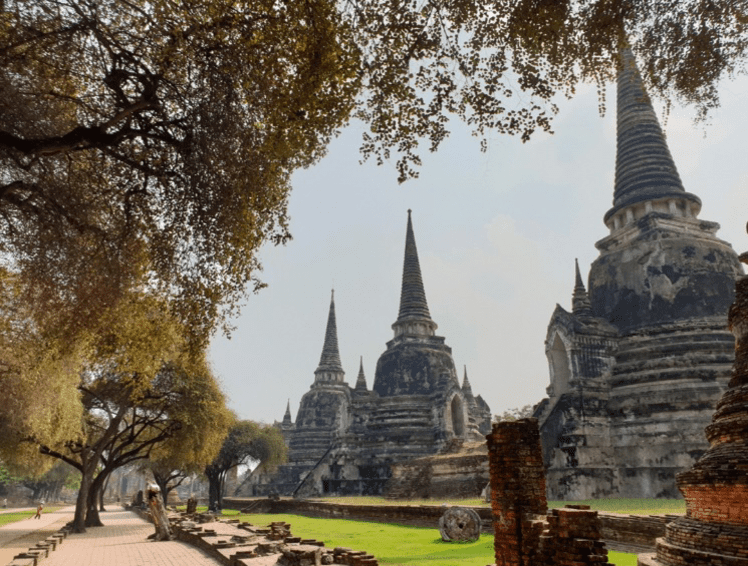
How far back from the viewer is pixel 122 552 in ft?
46.5

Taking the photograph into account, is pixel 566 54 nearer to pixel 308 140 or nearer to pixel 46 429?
pixel 308 140

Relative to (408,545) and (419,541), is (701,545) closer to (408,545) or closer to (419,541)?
(408,545)

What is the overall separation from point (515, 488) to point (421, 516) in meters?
11.3

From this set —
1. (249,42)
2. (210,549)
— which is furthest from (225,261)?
(210,549)

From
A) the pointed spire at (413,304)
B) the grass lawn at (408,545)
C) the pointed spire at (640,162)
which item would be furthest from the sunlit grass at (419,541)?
the pointed spire at (413,304)

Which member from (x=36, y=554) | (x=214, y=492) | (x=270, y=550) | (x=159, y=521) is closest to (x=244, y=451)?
(x=214, y=492)

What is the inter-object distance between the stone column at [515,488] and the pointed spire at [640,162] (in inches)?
872

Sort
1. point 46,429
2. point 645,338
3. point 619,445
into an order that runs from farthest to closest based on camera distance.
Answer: point 645,338 < point 619,445 < point 46,429

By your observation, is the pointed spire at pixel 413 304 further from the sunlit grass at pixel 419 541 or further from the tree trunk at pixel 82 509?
the tree trunk at pixel 82 509

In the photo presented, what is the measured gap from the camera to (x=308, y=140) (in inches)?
284

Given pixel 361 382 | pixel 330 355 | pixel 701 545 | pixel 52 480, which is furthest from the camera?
pixel 52 480

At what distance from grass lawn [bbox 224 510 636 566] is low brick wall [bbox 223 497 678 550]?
0.64 meters

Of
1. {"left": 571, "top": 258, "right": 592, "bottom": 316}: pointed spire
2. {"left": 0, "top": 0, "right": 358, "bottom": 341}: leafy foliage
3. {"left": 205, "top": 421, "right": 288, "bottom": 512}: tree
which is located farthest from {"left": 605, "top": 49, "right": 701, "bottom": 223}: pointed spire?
{"left": 205, "top": 421, "right": 288, "bottom": 512}: tree

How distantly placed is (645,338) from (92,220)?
20769mm
